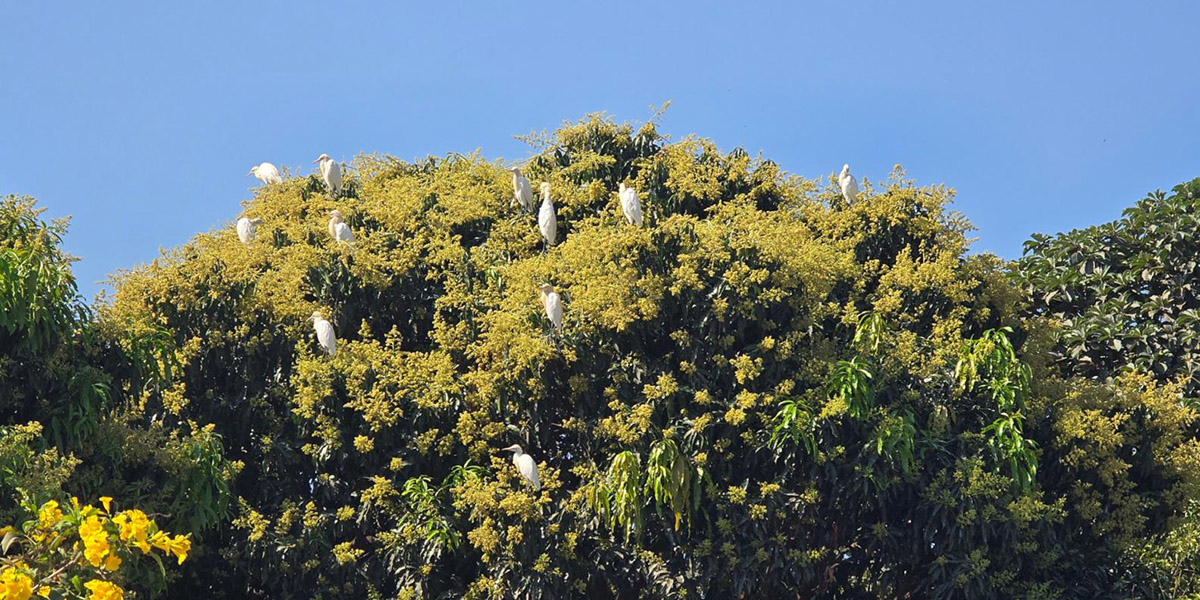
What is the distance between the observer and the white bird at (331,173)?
38.5 ft

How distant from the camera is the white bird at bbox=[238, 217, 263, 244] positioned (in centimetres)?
1130

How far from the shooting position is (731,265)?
9.35m

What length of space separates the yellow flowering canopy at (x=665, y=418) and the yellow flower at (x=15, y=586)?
153 inches

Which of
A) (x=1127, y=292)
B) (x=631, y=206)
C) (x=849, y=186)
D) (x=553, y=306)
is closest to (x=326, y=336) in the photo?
(x=553, y=306)

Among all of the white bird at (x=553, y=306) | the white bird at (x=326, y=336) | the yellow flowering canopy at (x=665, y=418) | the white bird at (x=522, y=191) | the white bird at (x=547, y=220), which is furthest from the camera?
the white bird at (x=522, y=191)

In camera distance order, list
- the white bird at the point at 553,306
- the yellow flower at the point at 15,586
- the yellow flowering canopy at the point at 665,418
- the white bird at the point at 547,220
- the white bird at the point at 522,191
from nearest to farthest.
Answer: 1. the yellow flower at the point at 15,586
2. the yellow flowering canopy at the point at 665,418
3. the white bird at the point at 553,306
4. the white bird at the point at 547,220
5. the white bird at the point at 522,191

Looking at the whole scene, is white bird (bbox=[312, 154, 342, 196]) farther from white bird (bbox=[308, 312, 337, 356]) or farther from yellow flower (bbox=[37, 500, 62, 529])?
yellow flower (bbox=[37, 500, 62, 529])

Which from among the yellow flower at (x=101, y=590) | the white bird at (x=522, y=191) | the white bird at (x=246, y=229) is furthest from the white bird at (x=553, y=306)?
the yellow flower at (x=101, y=590)

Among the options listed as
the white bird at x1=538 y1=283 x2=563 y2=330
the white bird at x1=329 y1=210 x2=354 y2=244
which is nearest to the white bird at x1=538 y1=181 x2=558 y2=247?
the white bird at x1=538 y1=283 x2=563 y2=330

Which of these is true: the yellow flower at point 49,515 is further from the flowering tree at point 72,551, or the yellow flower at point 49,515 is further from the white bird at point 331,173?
the white bird at point 331,173

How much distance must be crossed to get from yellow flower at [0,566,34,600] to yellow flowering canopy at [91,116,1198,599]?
3878 mm

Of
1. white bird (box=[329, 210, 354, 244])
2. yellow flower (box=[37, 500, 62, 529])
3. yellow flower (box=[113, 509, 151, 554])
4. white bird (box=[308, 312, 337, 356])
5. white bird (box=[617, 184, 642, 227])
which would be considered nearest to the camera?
yellow flower (box=[113, 509, 151, 554])

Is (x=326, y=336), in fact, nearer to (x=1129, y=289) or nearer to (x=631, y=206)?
(x=631, y=206)

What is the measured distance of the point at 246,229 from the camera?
11.4m
